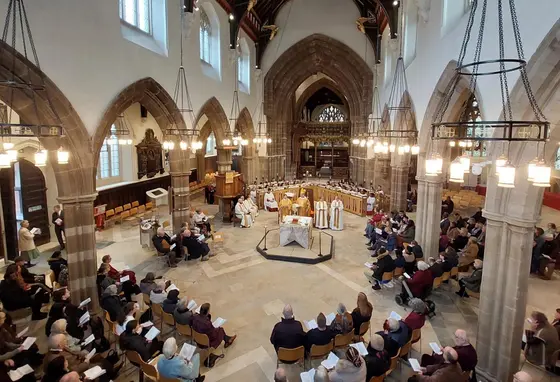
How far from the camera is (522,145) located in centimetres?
558

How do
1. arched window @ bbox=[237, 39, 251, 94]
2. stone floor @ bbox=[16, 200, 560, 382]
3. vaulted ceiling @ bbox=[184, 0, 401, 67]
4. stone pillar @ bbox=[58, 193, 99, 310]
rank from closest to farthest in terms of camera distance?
stone floor @ bbox=[16, 200, 560, 382] < stone pillar @ bbox=[58, 193, 99, 310] < vaulted ceiling @ bbox=[184, 0, 401, 67] < arched window @ bbox=[237, 39, 251, 94]

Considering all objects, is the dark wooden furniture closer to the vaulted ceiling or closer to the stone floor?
the stone floor

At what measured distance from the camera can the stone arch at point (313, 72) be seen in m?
21.8

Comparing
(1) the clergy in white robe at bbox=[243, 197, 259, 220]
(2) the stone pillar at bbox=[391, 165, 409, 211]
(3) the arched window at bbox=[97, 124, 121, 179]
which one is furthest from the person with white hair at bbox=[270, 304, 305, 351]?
(3) the arched window at bbox=[97, 124, 121, 179]

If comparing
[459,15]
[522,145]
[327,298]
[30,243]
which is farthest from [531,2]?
[30,243]

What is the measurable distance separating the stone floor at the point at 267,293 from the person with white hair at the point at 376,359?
1.14m

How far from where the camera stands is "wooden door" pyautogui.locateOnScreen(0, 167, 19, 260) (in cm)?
1112

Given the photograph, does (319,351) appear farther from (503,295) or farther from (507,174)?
(507,174)

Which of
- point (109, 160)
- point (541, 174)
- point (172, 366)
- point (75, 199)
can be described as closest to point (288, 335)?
point (172, 366)

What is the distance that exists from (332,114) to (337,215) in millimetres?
22286

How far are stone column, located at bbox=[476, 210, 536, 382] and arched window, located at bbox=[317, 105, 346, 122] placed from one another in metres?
30.1

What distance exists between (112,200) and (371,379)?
46.7 feet

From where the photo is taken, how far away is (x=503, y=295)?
5.95 metres

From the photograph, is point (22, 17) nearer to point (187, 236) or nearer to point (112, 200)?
point (187, 236)
